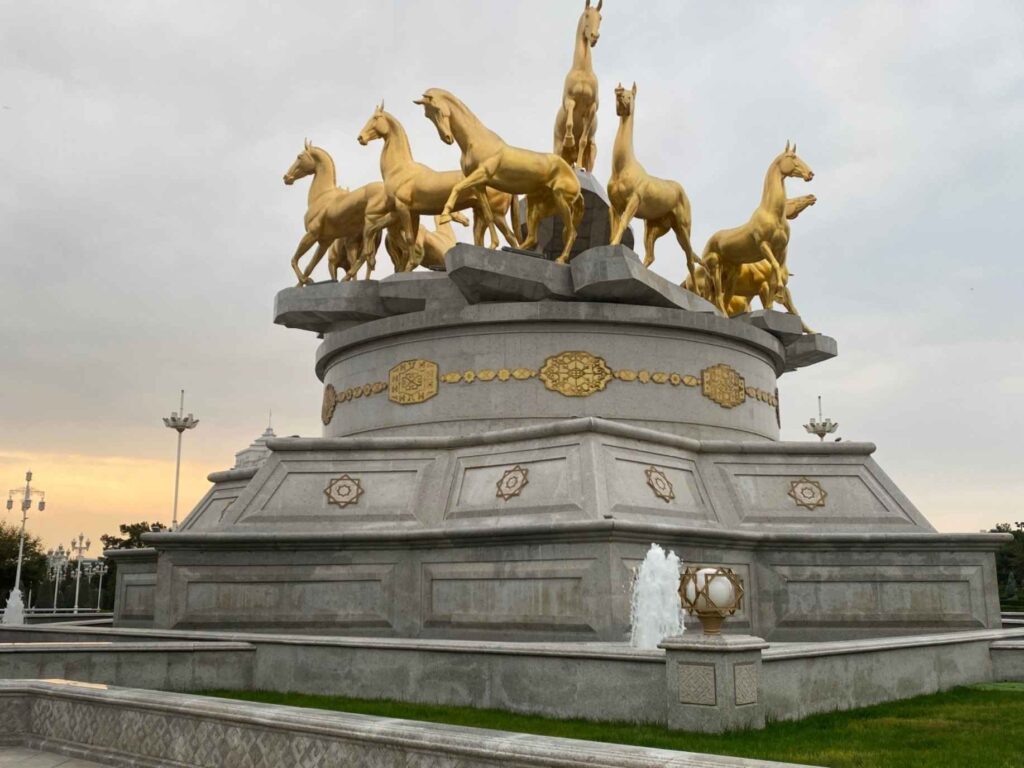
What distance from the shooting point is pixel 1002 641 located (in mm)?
12211

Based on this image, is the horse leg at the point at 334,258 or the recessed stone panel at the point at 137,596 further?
the horse leg at the point at 334,258

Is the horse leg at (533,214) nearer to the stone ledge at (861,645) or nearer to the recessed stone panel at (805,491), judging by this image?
the recessed stone panel at (805,491)

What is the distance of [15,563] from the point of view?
46500 mm

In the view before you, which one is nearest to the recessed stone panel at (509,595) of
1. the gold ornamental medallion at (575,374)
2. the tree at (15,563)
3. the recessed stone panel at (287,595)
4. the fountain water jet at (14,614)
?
the recessed stone panel at (287,595)

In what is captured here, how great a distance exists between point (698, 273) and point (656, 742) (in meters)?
16.3

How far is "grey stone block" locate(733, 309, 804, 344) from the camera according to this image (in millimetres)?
20719

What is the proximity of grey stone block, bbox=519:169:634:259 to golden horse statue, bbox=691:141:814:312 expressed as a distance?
2101 mm

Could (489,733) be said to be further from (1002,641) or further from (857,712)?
(1002,641)

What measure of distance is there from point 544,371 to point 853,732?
987 cm

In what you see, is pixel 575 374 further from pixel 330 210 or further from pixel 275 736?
pixel 275 736

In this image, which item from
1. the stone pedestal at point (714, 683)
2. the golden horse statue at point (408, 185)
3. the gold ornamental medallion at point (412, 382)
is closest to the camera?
the stone pedestal at point (714, 683)

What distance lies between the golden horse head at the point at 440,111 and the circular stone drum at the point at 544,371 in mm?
3480

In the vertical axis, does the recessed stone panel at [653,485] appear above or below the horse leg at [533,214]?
below

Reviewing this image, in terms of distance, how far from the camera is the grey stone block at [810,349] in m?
21.7
